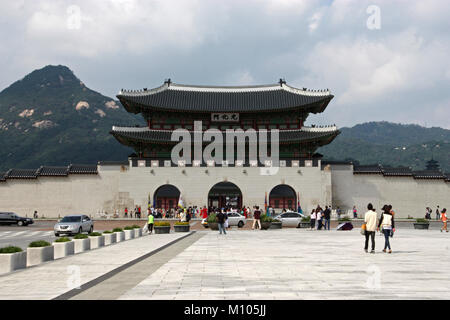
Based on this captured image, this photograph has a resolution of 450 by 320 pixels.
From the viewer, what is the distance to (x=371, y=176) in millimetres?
53344

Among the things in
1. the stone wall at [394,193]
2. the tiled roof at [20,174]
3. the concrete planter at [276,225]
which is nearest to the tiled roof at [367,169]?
the stone wall at [394,193]

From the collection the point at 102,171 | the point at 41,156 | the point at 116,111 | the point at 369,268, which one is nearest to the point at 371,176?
the point at 102,171

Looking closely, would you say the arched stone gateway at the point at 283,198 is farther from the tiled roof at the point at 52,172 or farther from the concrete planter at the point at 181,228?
the tiled roof at the point at 52,172

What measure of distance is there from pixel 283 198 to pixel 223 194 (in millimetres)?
7007

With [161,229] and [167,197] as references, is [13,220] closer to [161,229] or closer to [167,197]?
[167,197]

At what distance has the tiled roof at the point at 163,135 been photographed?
52.7 meters

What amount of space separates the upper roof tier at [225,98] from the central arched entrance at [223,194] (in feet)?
30.7

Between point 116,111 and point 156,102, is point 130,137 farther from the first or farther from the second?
point 116,111

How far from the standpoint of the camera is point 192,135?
5516 cm

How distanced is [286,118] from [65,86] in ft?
479

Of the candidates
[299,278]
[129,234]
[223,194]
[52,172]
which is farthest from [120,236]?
[52,172]

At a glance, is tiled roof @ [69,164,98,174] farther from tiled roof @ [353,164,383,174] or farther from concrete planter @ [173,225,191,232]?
tiled roof @ [353,164,383,174]

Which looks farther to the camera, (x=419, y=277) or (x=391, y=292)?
(x=419, y=277)

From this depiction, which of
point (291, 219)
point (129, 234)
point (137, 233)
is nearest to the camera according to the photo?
point (129, 234)
